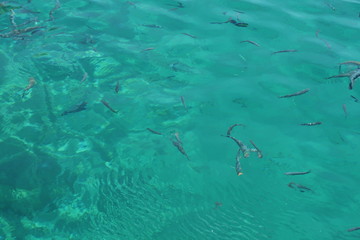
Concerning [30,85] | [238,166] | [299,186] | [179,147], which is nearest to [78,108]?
[30,85]

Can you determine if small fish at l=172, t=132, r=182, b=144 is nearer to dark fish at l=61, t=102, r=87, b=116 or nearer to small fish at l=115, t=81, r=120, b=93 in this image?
small fish at l=115, t=81, r=120, b=93

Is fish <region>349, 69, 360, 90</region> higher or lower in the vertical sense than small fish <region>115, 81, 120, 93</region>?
higher

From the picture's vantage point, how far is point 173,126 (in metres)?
4.14

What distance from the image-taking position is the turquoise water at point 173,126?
3371mm

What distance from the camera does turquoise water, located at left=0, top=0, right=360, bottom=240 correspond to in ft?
11.1

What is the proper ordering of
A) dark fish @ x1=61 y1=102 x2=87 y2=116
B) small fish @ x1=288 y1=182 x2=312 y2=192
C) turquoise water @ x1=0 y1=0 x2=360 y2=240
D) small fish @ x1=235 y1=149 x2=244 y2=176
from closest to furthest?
1. turquoise water @ x1=0 y1=0 x2=360 y2=240
2. small fish @ x1=288 y1=182 x2=312 y2=192
3. small fish @ x1=235 y1=149 x2=244 y2=176
4. dark fish @ x1=61 y1=102 x2=87 y2=116

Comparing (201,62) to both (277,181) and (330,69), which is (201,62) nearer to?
(330,69)

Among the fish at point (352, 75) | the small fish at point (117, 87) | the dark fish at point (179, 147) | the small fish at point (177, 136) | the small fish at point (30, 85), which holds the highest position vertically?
the fish at point (352, 75)

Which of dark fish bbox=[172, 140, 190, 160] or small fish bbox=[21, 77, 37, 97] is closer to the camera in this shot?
dark fish bbox=[172, 140, 190, 160]

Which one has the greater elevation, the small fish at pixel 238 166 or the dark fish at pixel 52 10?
the dark fish at pixel 52 10

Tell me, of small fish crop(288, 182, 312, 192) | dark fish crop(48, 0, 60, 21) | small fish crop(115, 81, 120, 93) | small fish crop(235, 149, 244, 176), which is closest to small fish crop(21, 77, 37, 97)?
small fish crop(115, 81, 120, 93)

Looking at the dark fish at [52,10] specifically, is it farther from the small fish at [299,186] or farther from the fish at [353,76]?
the fish at [353,76]

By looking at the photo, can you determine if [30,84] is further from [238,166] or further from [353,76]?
[353,76]

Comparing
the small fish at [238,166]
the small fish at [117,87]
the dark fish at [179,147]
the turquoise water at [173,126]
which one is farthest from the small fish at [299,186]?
the small fish at [117,87]
